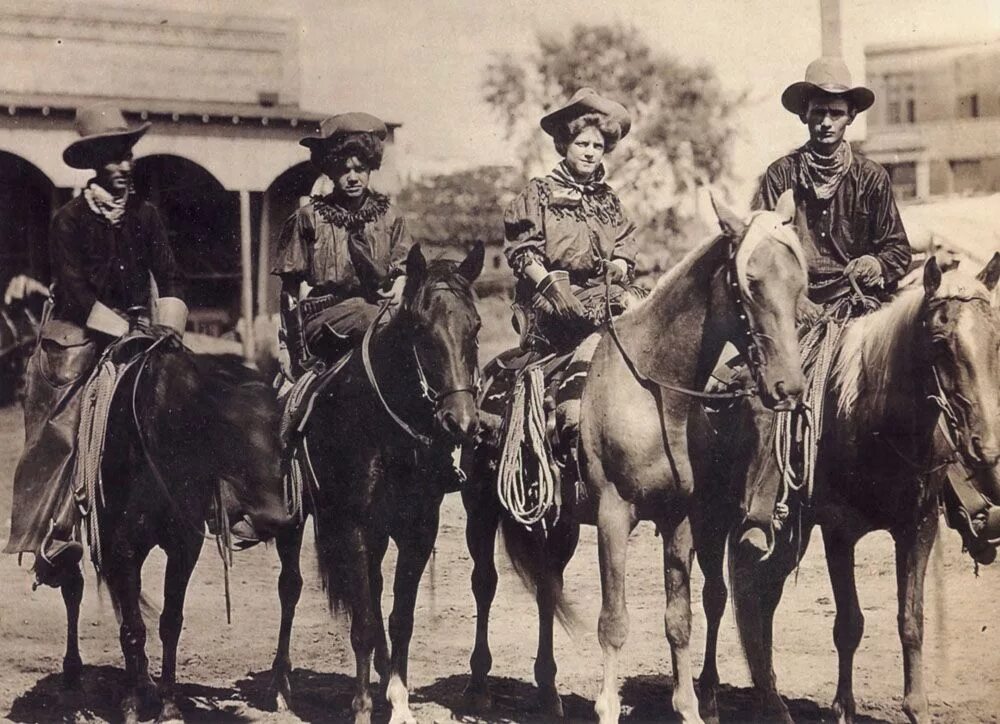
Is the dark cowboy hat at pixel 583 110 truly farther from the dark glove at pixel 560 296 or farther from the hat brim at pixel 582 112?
the dark glove at pixel 560 296

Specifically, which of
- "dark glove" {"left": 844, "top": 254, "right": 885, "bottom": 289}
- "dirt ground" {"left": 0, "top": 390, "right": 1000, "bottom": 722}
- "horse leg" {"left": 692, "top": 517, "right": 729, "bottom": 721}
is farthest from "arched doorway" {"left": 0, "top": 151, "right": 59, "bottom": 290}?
"dark glove" {"left": 844, "top": 254, "right": 885, "bottom": 289}

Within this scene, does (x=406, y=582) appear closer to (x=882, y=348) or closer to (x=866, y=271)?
(x=882, y=348)

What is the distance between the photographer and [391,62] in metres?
9.02

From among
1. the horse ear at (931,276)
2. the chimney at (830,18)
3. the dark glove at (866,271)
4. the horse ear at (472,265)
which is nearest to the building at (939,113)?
the chimney at (830,18)

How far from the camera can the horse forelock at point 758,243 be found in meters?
4.41

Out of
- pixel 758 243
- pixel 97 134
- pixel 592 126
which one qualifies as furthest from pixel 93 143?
pixel 758 243

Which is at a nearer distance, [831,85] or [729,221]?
[729,221]

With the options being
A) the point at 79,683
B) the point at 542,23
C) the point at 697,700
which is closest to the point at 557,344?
the point at 697,700

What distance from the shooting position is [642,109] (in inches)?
631

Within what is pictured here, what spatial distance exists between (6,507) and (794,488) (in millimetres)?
6906

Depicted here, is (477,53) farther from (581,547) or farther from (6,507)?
(6,507)

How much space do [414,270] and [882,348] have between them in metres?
2.11

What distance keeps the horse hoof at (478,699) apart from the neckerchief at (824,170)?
3.10m

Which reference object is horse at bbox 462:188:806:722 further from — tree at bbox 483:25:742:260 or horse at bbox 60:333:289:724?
tree at bbox 483:25:742:260
